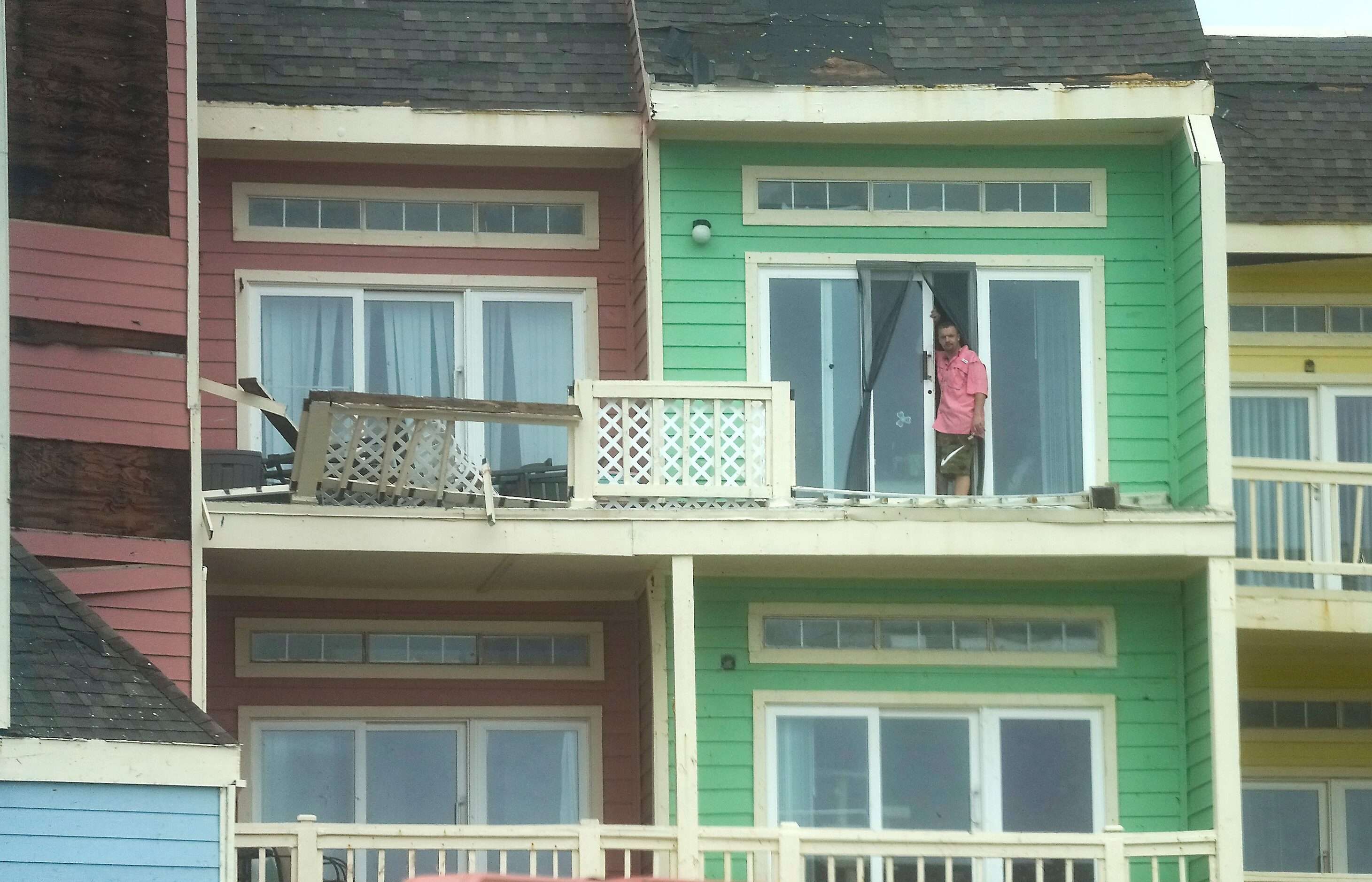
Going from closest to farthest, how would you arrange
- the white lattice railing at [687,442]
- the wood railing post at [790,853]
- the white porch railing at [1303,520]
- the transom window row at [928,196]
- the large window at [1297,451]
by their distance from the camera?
the wood railing post at [790,853] < the white lattice railing at [687,442] < the white porch railing at [1303,520] < the transom window row at [928,196] < the large window at [1297,451]

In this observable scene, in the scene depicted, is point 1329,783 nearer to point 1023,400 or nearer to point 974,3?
point 1023,400

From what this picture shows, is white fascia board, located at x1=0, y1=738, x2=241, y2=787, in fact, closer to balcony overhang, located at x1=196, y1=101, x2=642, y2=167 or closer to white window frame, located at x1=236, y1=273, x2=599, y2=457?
white window frame, located at x1=236, y1=273, x2=599, y2=457

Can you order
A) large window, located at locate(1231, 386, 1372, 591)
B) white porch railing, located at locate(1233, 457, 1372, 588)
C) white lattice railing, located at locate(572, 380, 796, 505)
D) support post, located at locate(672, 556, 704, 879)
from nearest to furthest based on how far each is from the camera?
support post, located at locate(672, 556, 704, 879) < white lattice railing, located at locate(572, 380, 796, 505) < white porch railing, located at locate(1233, 457, 1372, 588) < large window, located at locate(1231, 386, 1372, 591)

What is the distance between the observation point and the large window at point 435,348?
17.6 m

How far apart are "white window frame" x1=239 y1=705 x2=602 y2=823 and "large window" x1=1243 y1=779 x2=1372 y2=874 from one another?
4980 millimetres

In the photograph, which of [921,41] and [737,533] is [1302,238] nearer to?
[921,41]

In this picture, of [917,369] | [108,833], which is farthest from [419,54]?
[108,833]

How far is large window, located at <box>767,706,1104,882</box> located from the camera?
1647cm

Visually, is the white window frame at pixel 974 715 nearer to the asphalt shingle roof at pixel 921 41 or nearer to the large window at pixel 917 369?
the large window at pixel 917 369

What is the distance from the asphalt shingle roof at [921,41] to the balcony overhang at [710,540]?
3235 mm

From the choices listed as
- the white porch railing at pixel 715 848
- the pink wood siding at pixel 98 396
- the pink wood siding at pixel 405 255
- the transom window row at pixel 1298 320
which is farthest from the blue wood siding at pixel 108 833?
the transom window row at pixel 1298 320

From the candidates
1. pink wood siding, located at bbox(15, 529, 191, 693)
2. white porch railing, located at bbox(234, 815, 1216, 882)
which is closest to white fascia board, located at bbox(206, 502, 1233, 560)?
pink wood siding, located at bbox(15, 529, 191, 693)

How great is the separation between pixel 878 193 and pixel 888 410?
162 centimetres

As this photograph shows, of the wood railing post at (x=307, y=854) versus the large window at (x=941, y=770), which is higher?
the large window at (x=941, y=770)
